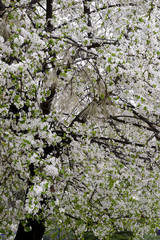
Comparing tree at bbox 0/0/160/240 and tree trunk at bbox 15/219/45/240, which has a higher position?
tree at bbox 0/0/160/240

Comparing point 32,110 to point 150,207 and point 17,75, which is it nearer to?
point 17,75

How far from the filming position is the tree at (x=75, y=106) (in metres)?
4.86

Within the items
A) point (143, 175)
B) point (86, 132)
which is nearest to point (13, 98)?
point (86, 132)

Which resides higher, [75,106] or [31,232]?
[75,106]

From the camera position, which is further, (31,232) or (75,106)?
(31,232)

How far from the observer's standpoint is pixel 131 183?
300 inches

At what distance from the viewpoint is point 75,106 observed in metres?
5.67

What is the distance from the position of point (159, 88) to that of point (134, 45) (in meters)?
1.08

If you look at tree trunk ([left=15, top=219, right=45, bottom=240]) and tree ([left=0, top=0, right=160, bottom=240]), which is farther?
tree trunk ([left=15, top=219, right=45, bottom=240])

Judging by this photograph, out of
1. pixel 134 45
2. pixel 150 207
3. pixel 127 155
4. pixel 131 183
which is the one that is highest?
pixel 134 45

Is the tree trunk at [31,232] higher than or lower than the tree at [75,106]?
lower

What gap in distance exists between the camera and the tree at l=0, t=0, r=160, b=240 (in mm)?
4855

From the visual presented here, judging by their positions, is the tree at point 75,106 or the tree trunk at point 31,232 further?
the tree trunk at point 31,232

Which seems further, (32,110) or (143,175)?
(143,175)
